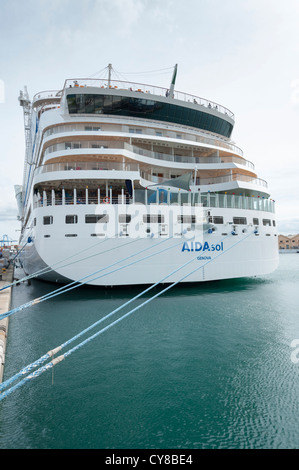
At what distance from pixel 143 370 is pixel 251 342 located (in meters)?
4.17

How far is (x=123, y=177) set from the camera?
54.3 ft

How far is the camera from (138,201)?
16.7 meters

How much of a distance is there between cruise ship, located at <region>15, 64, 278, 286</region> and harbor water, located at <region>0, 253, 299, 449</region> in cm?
387

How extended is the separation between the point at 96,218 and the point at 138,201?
296cm

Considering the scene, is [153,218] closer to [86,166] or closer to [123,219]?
[123,219]

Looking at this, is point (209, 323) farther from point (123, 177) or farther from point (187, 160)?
point (187, 160)

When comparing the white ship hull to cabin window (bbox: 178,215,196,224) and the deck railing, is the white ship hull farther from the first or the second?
the deck railing

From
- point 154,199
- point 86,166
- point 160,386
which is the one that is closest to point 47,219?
point 86,166

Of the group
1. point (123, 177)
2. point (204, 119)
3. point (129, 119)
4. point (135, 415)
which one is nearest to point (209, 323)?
point (135, 415)

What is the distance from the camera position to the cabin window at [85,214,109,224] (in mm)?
15547

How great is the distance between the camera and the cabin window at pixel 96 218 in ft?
51.0
